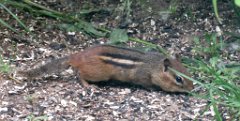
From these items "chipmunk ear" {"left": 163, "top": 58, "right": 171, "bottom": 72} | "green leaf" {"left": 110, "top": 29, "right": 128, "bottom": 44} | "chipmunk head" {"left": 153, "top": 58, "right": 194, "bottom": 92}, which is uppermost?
"green leaf" {"left": 110, "top": 29, "right": 128, "bottom": 44}

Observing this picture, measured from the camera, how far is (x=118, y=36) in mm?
6531

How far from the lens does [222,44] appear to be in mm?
6211

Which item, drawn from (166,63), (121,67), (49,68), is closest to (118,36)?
(121,67)

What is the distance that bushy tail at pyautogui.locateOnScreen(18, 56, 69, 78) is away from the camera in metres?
5.67

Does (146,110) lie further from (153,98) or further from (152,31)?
(152,31)

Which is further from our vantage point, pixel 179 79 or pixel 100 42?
pixel 100 42

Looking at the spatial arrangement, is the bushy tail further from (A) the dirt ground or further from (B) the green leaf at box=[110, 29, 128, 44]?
(B) the green leaf at box=[110, 29, 128, 44]

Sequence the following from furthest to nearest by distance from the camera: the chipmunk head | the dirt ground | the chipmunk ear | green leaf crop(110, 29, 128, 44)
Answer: green leaf crop(110, 29, 128, 44)
the chipmunk ear
the chipmunk head
the dirt ground

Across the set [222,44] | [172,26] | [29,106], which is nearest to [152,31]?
[172,26]

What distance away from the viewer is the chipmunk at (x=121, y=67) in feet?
18.7

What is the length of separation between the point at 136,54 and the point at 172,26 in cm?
107

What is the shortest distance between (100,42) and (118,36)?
189 millimetres

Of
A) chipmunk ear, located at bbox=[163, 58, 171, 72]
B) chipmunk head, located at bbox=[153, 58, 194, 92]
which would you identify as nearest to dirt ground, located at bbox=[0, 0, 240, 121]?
chipmunk head, located at bbox=[153, 58, 194, 92]

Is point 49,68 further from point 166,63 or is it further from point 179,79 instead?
point 179,79
